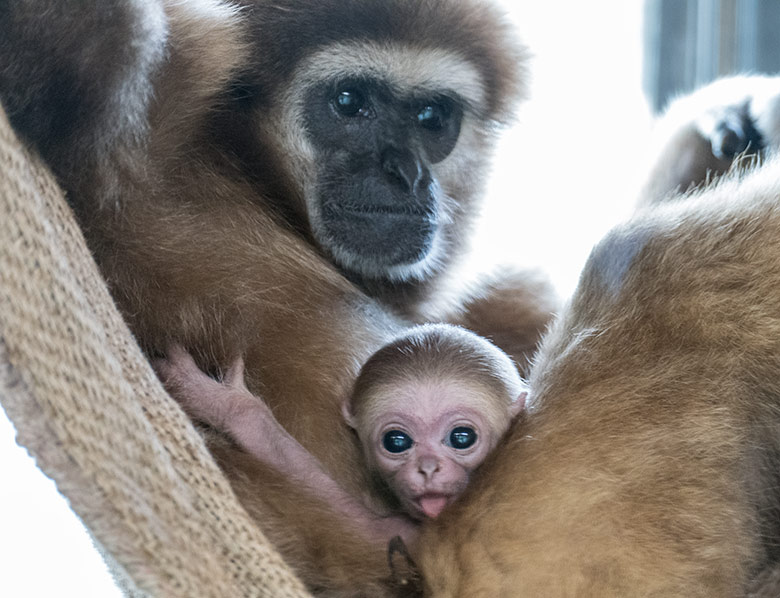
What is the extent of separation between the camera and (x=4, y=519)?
7.18ft

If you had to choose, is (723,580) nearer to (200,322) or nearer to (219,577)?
(219,577)

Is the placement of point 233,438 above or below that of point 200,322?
below

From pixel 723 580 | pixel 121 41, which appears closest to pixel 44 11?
pixel 121 41

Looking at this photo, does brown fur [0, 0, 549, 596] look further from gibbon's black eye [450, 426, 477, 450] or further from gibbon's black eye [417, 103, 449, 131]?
gibbon's black eye [417, 103, 449, 131]

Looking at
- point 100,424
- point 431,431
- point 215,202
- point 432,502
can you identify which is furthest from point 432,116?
point 100,424

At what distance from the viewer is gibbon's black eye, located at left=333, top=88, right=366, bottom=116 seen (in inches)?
80.0

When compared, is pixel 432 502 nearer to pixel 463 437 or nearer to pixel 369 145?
pixel 463 437

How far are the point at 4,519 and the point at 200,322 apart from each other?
1049 millimetres

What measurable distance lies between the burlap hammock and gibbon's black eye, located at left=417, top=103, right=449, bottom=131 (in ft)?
3.73

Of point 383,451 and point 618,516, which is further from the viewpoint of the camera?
point 383,451

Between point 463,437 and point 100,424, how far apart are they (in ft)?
2.35

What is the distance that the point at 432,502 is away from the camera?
1549 mm

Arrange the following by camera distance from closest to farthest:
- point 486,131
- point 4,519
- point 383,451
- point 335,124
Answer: point 383,451 → point 335,124 → point 4,519 → point 486,131

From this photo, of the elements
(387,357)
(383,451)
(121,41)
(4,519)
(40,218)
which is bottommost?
(4,519)
